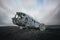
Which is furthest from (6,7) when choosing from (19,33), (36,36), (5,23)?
(36,36)

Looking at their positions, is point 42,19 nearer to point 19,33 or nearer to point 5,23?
→ point 19,33

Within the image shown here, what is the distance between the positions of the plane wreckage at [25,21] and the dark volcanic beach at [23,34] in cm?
7

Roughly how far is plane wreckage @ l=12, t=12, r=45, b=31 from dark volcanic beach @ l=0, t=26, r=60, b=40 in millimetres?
72

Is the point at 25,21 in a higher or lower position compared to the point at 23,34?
higher

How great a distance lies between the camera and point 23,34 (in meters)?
2.26

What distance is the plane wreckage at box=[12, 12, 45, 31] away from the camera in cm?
225

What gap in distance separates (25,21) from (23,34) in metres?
0.19

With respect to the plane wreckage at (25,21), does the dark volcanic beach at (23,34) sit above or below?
below

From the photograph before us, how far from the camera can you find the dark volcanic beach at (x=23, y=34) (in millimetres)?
2225

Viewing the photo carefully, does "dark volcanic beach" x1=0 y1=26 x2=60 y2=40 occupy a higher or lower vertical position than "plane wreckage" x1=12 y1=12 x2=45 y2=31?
lower

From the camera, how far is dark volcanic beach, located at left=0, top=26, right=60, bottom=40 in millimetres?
2225

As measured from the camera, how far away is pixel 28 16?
2.28 metres

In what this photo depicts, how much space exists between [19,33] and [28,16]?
10.7 inches

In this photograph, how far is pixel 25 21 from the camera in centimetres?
229
